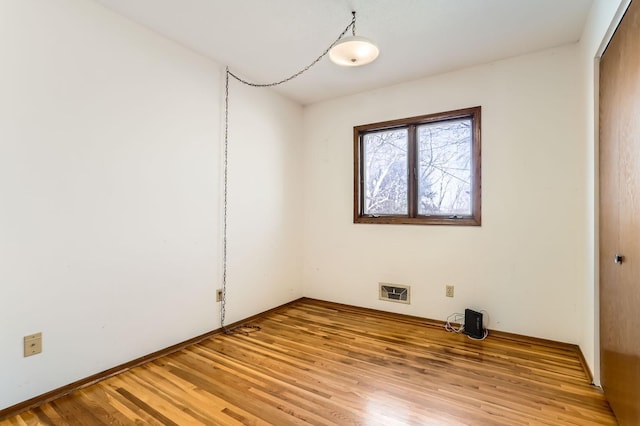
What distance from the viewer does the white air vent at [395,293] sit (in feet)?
11.0

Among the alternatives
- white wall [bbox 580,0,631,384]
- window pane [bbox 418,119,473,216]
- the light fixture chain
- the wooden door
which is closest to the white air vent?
window pane [bbox 418,119,473,216]

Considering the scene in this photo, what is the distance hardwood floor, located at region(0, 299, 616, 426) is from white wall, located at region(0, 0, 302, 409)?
1.05ft

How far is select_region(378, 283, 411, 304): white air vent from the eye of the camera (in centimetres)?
336

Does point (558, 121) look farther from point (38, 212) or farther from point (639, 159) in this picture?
point (38, 212)

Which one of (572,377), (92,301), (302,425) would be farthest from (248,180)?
(572,377)

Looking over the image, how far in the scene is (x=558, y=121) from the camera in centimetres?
264

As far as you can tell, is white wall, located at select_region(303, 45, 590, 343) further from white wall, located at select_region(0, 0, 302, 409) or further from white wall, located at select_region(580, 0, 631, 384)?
white wall, located at select_region(0, 0, 302, 409)

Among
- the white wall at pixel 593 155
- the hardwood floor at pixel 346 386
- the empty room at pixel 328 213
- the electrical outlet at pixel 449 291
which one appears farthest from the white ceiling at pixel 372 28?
the hardwood floor at pixel 346 386

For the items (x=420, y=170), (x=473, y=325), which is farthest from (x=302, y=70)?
(x=473, y=325)

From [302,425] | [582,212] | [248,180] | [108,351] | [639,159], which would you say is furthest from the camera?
[248,180]

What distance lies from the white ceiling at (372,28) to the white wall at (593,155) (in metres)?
0.25

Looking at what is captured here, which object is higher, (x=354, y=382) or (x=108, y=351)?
(x=108, y=351)

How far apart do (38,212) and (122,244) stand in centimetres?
52

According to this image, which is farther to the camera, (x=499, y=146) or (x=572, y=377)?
(x=499, y=146)
